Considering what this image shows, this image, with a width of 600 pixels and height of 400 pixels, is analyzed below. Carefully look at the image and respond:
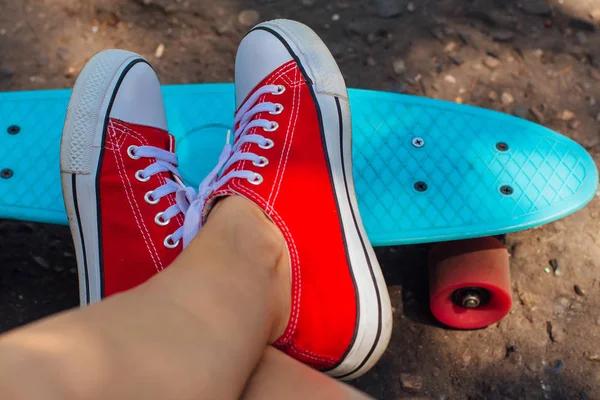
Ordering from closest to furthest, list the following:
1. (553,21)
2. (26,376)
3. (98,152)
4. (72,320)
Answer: (26,376), (72,320), (98,152), (553,21)

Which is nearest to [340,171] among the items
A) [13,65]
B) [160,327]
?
[160,327]

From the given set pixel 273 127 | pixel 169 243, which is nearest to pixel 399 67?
pixel 273 127

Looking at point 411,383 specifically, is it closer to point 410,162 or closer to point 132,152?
point 410,162

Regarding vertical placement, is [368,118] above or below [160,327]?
below

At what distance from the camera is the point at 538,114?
180cm

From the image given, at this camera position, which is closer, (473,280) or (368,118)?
(473,280)

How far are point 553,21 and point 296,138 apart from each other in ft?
3.74

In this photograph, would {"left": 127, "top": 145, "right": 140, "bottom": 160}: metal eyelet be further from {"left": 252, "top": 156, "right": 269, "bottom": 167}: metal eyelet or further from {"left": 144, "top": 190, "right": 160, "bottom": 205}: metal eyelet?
{"left": 252, "top": 156, "right": 269, "bottom": 167}: metal eyelet

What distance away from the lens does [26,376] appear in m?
0.65

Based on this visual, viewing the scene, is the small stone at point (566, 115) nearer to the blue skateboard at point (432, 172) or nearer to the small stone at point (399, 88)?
the blue skateboard at point (432, 172)

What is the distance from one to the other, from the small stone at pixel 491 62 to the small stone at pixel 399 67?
26 cm

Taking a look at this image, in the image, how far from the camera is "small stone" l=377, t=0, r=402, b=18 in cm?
197

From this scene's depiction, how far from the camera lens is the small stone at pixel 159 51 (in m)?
1.97

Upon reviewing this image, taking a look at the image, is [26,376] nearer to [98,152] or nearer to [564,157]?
[98,152]
